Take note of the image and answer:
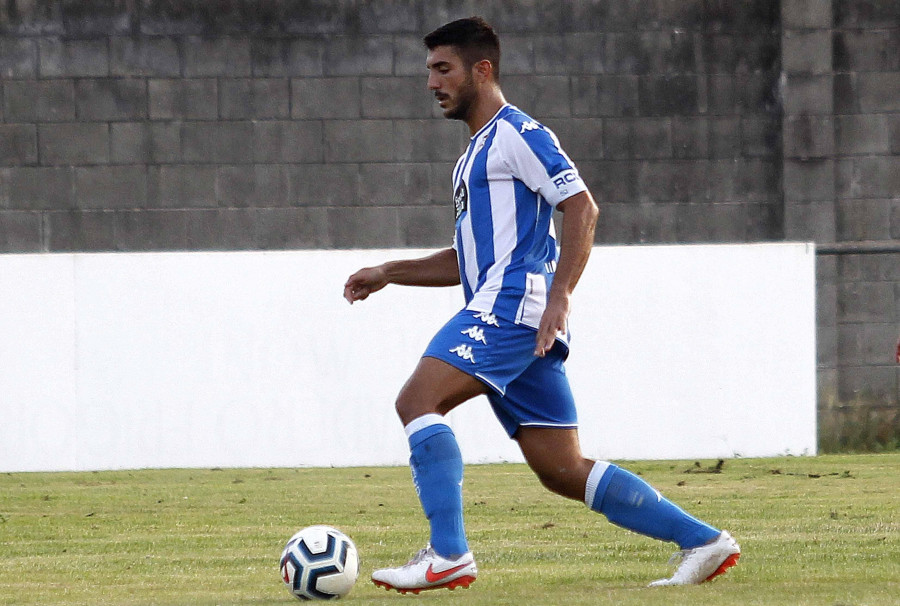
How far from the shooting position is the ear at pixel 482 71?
4.38 meters

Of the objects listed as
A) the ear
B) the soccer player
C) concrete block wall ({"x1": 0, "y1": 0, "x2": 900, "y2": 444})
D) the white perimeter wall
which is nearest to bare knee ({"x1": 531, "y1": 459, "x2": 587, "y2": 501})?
the soccer player

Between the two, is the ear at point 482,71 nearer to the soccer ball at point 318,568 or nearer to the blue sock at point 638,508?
the blue sock at point 638,508

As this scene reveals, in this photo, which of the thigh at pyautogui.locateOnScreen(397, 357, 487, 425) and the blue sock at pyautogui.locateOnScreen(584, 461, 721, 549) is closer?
the thigh at pyautogui.locateOnScreen(397, 357, 487, 425)

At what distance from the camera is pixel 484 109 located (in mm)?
4387

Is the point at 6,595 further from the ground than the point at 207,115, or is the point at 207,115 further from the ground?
the point at 207,115

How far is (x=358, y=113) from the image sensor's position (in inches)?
479

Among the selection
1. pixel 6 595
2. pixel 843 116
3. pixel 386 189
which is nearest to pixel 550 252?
pixel 6 595

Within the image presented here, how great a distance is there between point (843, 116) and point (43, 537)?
8.24 meters

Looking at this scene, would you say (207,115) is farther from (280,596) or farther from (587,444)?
(280,596)

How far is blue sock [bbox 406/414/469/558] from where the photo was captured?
13.2 ft

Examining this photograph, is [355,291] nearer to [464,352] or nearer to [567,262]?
[464,352]

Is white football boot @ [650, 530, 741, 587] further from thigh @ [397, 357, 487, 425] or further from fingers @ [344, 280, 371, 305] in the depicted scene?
fingers @ [344, 280, 371, 305]

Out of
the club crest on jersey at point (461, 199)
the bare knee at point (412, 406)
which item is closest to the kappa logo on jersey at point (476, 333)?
the bare knee at point (412, 406)

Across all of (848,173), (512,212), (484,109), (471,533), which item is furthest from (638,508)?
(848,173)
